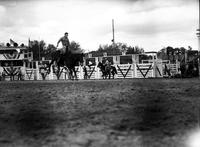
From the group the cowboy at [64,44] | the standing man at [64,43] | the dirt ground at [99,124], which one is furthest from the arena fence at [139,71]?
the dirt ground at [99,124]

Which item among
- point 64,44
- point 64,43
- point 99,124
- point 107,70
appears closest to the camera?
point 99,124

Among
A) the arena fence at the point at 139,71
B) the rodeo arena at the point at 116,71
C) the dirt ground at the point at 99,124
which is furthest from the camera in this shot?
the arena fence at the point at 139,71

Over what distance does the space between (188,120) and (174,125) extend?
1.50 ft

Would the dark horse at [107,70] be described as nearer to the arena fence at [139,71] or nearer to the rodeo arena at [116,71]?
the rodeo arena at [116,71]

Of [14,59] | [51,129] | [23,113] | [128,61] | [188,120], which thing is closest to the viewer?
[51,129]

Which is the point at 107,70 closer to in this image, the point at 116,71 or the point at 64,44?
the point at 116,71

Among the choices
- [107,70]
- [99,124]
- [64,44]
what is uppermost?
[64,44]

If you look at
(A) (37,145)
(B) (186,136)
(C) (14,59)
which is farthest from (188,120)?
(C) (14,59)

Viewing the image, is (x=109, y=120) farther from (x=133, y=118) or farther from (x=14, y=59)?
(x=14, y=59)

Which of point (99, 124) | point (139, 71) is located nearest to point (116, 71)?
point (139, 71)

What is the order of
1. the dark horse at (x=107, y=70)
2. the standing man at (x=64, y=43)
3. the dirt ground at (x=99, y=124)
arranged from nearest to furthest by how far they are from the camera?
the dirt ground at (x=99, y=124) < the standing man at (x=64, y=43) < the dark horse at (x=107, y=70)

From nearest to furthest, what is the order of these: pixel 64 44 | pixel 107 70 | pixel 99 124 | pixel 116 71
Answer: pixel 99 124 < pixel 64 44 < pixel 107 70 < pixel 116 71

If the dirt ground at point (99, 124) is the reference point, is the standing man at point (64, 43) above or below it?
above

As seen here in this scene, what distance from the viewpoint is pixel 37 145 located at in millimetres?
4027
